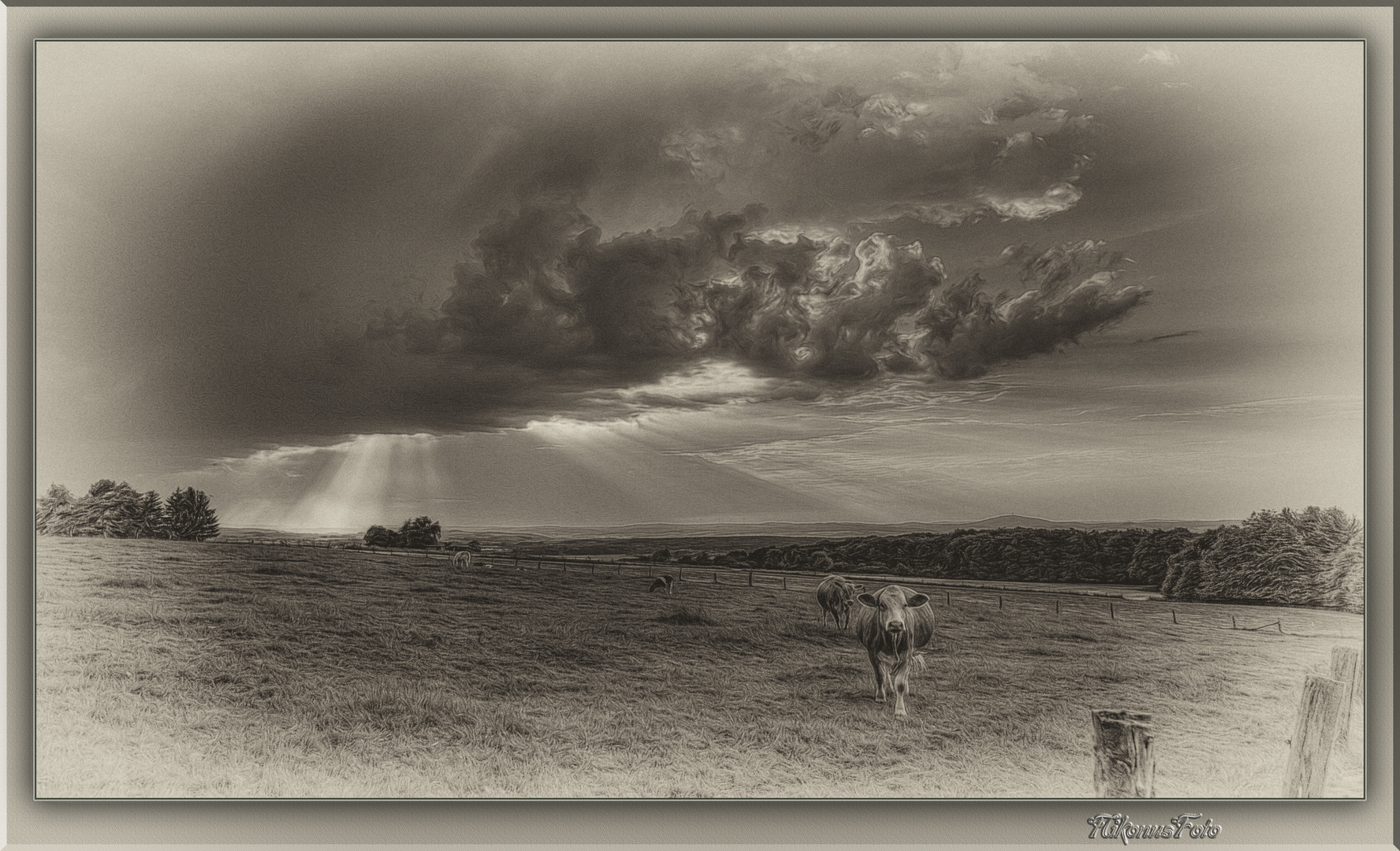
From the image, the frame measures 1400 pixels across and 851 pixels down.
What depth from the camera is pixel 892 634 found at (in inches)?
243

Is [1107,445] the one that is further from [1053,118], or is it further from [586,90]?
[586,90]

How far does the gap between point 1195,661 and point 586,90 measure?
22.2 ft

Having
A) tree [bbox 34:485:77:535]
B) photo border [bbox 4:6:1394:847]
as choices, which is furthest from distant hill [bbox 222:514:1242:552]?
photo border [bbox 4:6:1394:847]

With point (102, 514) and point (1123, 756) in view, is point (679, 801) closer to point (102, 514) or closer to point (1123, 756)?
point (1123, 756)

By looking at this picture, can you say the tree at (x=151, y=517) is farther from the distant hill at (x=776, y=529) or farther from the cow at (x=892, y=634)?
the cow at (x=892, y=634)

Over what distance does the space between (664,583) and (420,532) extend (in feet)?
6.61

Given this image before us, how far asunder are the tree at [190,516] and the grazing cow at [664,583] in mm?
3553

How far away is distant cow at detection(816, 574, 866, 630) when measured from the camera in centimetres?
632

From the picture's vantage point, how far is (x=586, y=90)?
259 inches

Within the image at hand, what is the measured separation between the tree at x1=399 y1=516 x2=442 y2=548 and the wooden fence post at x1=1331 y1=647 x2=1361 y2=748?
23.6 feet

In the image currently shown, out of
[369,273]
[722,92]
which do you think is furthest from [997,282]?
[369,273]

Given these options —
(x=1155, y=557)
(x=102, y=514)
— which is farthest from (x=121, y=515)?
(x=1155, y=557)

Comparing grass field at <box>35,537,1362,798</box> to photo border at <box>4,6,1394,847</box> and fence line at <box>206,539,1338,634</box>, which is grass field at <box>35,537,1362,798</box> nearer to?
fence line at <box>206,539,1338,634</box>

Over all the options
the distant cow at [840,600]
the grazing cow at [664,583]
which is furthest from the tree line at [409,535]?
the distant cow at [840,600]
